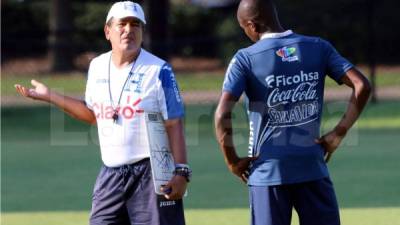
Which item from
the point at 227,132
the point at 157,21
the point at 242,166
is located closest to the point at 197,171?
the point at 242,166

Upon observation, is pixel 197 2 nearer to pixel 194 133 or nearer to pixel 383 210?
pixel 194 133

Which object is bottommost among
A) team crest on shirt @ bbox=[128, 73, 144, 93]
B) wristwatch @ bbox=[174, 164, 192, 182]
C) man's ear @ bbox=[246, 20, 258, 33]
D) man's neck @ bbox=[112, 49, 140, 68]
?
wristwatch @ bbox=[174, 164, 192, 182]

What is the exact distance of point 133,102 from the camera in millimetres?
6422

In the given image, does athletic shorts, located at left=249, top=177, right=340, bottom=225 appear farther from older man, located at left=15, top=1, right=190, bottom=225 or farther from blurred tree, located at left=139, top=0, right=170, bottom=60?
blurred tree, located at left=139, top=0, right=170, bottom=60

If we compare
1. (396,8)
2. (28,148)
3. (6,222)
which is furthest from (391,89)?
(6,222)

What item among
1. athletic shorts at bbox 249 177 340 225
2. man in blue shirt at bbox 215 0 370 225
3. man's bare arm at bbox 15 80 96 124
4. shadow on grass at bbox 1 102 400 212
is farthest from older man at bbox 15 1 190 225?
shadow on grass at bbox 1 102 400 212

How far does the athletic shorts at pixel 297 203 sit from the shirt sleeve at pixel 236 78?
62 cm

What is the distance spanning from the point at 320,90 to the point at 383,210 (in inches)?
177

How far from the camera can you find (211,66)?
24.5 meters

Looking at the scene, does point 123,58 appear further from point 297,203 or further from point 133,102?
point 297,203

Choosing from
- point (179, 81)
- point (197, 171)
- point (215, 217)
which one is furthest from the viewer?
point (179, 81)

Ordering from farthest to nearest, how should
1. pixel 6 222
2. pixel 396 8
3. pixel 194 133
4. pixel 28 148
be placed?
pixel 396 8 < pixel 194 133 < pixel 28 148 < pixel 6 222

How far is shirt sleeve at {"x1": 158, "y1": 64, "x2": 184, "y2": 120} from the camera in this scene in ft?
21.0

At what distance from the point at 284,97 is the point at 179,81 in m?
18.0
